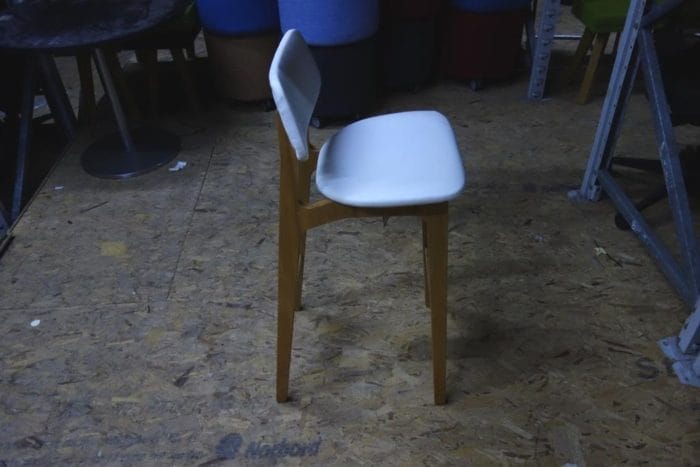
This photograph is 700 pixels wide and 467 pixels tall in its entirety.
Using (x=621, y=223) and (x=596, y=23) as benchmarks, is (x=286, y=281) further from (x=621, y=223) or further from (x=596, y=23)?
(x=596, y=23)

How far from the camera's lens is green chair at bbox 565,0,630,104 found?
8.04 ft

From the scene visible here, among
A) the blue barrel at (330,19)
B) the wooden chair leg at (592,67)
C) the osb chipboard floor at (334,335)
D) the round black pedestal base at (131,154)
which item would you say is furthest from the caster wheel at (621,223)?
the round black pedestal base at (131,154)

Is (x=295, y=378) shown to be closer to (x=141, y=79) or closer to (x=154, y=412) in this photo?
(x=154, y=412)

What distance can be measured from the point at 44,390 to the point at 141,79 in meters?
2.32

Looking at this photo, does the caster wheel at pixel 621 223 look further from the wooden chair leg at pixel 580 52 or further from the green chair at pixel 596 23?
the wooden chair leg at pixel 580 52

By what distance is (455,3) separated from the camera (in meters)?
2.65

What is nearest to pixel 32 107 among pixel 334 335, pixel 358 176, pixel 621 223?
pixel 334 335

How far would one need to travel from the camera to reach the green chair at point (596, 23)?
245 cm

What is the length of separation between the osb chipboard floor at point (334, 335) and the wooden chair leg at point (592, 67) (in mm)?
640

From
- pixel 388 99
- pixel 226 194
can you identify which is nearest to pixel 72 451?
pixel 226 194

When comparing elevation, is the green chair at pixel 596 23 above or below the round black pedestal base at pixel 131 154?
above

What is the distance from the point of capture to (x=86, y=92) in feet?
8.88

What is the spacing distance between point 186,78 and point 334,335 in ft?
6.09

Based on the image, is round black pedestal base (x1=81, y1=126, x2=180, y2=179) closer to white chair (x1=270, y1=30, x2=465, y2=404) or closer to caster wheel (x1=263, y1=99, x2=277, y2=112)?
caster wheel (x1=263, y1=99, x2=277, y2=112)
